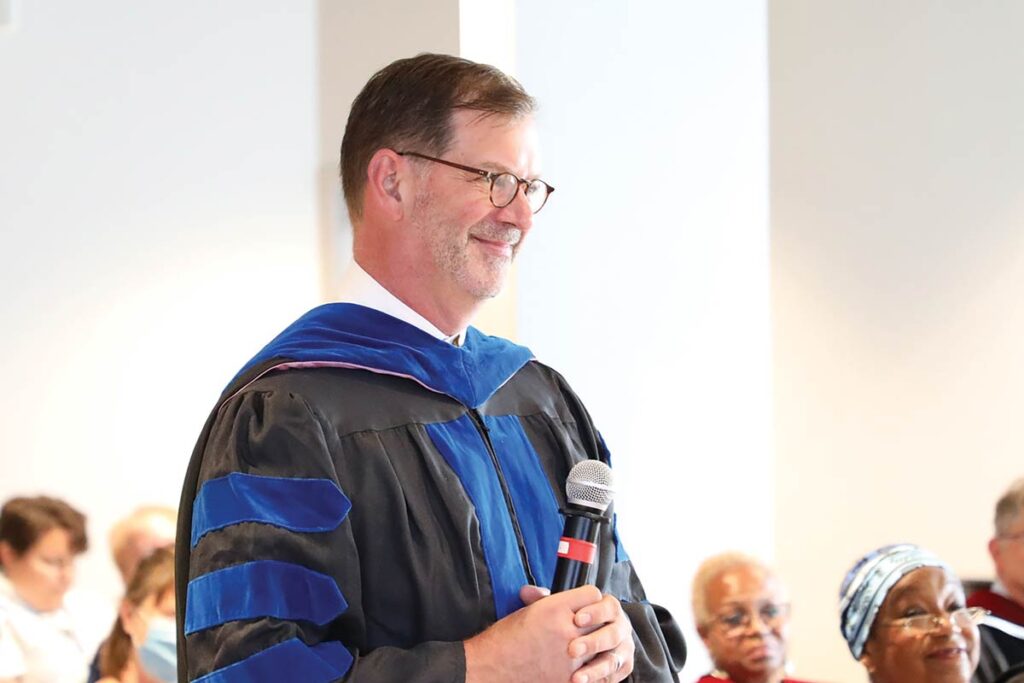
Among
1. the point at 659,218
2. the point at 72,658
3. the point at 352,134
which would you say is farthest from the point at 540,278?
the point at 72,658

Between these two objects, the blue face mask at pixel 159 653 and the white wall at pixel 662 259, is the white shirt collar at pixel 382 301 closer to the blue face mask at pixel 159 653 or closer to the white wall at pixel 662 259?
the white wall at pixel 662 259

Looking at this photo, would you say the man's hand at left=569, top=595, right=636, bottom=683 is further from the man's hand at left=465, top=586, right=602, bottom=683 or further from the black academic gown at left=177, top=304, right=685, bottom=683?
the black academic gown at left=177, top=304, right=685, bottom=683

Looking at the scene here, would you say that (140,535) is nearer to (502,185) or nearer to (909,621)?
(909,621)

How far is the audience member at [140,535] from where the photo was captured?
405cm

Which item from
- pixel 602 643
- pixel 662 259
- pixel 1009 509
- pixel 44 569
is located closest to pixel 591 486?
pixel 602 643

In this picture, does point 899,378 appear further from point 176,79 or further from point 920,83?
point 176,79

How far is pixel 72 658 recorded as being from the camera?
4227 mm

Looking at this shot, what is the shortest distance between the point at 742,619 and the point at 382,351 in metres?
1.86

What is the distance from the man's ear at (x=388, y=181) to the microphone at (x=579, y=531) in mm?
481

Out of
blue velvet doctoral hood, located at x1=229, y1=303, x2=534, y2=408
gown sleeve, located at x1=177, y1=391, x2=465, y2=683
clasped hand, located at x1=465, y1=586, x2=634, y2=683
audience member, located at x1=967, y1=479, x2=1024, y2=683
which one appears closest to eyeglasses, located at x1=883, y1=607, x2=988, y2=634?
audience member, located at x1=967, y1=479, x2=1024, y2=683

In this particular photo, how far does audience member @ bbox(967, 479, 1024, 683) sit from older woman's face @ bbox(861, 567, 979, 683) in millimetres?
273

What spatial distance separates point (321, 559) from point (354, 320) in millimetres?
412

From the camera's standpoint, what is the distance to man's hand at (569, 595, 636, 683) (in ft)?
5.66

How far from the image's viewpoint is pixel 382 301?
2.04m
